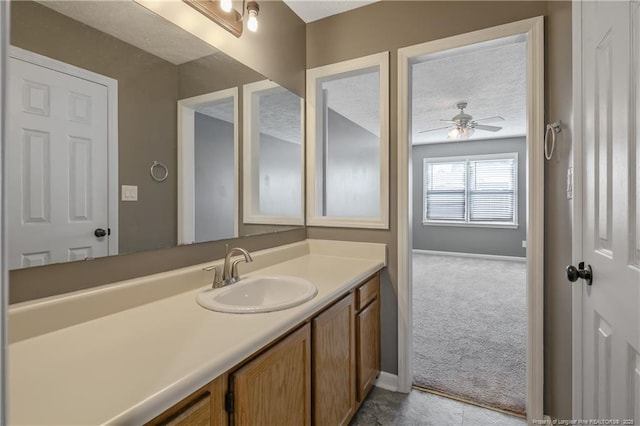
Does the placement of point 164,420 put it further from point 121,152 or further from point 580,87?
point 580,87

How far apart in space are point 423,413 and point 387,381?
0.96 ft

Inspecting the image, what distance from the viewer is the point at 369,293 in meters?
1.83

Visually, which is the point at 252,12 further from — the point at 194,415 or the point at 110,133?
the point at 194,415

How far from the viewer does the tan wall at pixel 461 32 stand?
54.9 inches

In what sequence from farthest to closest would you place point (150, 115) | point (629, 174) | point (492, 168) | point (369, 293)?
point (492, 168)
point (369, 293)
point (150, 115)
point (629, 174)

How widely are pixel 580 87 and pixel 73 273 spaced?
A: 1.88 m

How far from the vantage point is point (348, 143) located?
444cm

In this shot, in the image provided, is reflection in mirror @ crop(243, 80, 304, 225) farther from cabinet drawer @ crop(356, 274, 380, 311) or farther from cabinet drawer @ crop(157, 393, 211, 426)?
cabinet drawer @ crop(157, 393, 211, 426)

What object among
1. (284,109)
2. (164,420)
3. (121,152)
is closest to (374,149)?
(284,109)

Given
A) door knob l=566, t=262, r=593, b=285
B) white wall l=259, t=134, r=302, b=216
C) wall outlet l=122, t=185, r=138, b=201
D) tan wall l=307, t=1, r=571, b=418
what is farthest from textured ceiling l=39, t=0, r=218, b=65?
door knob l=566, t=262, r=593, b=285

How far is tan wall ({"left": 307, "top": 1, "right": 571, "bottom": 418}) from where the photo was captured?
4.57 ft

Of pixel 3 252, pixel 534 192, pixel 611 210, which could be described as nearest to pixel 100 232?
pixel 3 252

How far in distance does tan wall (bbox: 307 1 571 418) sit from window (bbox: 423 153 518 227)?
16.6 feet

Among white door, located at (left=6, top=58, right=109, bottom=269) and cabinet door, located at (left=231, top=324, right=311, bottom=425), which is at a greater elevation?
white door, located at (left=6, top=58, right=109, bottom=269)
